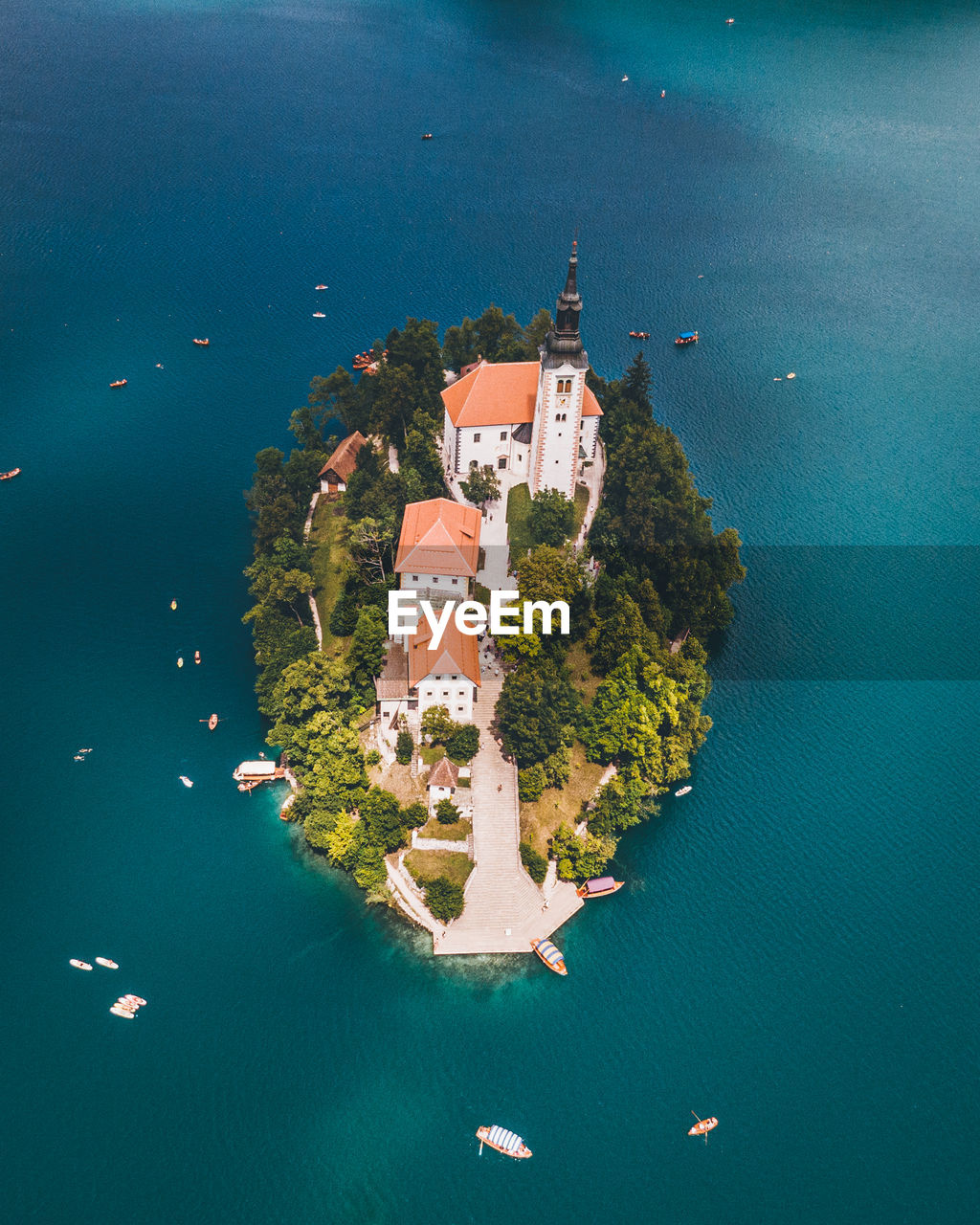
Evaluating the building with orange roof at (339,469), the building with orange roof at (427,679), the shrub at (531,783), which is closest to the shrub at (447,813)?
the shrub at (531,783)

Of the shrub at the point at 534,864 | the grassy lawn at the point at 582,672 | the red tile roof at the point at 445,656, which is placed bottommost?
the shrub at the point at 534,864

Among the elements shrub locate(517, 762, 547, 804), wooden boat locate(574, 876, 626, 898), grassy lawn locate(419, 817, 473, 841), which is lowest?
wooden boat locate(574, 876, 626, 898)

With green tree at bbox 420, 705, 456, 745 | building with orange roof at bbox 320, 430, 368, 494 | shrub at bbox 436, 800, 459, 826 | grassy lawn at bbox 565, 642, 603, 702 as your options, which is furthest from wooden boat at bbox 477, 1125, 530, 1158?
building with orange roof at bbox 320, 430, 368, 494

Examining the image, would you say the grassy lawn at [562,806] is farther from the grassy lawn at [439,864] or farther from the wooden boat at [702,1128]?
the wooden boat at [702,1128]

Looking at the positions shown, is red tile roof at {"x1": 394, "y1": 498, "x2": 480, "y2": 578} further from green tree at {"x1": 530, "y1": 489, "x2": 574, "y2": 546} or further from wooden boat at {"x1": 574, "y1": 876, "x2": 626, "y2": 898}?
wooden boat at {"x1": 574, "y1": 876, "x2": 626, "y2": 898}

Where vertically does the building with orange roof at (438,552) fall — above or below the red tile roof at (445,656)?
above

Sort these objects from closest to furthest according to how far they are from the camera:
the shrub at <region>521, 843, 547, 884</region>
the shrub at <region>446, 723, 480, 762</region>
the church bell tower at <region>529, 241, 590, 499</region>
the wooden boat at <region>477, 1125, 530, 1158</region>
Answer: the wooden boat at <region>477, 1125, 530, 1158</region> < the shrub at <region>521, 843, 547, 884</region> < the shrub at <region>446, 723, 480, 762</region> < the church bell tower at <region>529, 241, 590, 499</region>
